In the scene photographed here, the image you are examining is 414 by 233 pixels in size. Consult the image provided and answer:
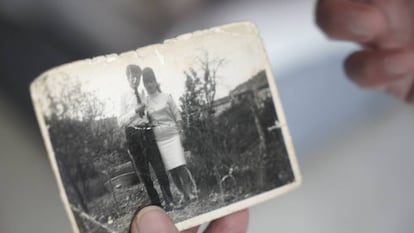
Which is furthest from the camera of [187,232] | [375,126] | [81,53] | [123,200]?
[375,126]

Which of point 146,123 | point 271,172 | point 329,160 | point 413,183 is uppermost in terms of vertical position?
point 146,123

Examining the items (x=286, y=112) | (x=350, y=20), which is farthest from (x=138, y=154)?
(x=286, y=112)

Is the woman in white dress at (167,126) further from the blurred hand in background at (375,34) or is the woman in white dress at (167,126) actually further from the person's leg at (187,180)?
the blurred hand in background at (375,34)

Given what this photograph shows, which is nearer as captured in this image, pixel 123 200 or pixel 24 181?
pixel 123 200

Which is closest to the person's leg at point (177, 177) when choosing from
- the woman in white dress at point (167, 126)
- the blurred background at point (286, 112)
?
the woman in white dress at point (167, 126)

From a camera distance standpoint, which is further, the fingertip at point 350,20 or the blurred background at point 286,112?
the blurred background at point 286,112

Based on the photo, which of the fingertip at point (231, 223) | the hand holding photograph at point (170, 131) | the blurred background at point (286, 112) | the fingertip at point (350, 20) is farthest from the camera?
the blurred background at point (286, 112)

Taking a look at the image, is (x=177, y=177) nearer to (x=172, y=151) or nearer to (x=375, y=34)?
(x=172, y=151)

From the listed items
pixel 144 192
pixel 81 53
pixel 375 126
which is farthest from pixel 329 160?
pixel 144 192

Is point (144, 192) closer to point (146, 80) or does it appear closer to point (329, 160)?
point (146, 80)
